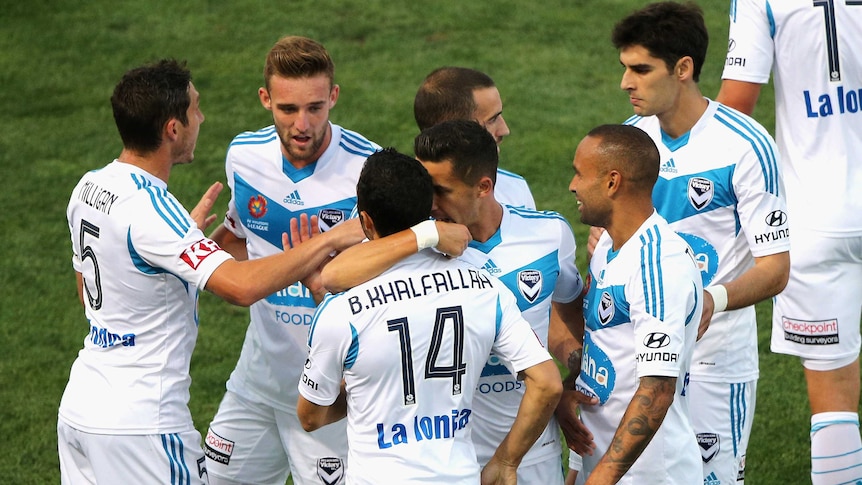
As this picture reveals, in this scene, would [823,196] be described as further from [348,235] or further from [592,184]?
[348,235]

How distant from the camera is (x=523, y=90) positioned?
1222 centimetres

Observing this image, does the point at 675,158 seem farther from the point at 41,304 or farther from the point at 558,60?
the point at 558,60

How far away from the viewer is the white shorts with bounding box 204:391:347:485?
5500 mm

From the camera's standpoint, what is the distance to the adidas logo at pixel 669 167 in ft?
17.1

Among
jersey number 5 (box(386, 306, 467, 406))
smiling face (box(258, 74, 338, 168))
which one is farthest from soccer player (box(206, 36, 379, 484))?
jersey number 5 (box(386, 306, 467, 406))

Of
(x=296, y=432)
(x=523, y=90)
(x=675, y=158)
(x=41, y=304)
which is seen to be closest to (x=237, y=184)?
(x=296, y=432)

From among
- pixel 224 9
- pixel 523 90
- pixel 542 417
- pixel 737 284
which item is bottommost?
pixel 542 417

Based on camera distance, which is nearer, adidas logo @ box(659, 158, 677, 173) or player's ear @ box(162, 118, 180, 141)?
player's ear @ box(162, 118, 180, 141)

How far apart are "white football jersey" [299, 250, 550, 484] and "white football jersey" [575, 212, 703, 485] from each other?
0.39m

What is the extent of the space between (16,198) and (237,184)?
5.64m

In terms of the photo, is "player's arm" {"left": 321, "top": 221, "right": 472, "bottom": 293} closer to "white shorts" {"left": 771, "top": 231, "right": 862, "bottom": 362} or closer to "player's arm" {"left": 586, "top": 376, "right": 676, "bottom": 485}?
"player's arm" {"left": 586, "top": 376, "right": 676, "bottom": 485}

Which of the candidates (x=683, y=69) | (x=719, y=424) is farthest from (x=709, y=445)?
(x=683, y=69)

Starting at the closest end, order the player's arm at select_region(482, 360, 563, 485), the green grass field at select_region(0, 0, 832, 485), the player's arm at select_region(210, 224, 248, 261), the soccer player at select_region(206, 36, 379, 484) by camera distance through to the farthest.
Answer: the player's arm at select_region(482, 360, 563, 485) < the soccer player at select_region(206, 36, 379, 484) < the player's arm at select_region(210, 224, 248, 261) < the green grass field at select_region(0, 0, 832, 485)

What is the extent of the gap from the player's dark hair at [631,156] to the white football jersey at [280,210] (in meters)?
1.39
